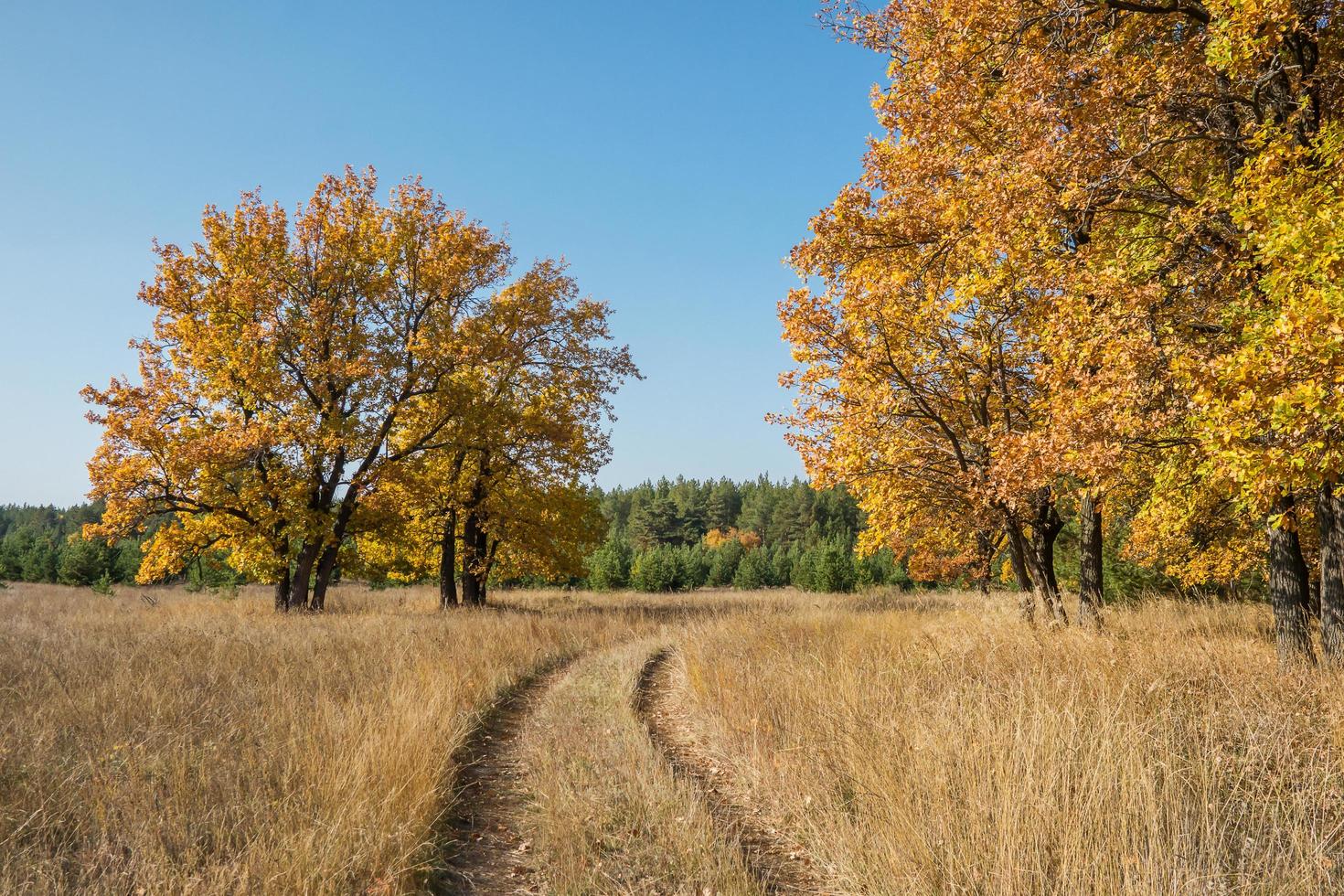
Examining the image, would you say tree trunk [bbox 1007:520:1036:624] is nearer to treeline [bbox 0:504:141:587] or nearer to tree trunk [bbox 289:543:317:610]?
tree trunk [bbox 289:543:317:610]

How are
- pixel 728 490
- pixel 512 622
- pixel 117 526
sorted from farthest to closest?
pixel 728 490 → pixel 117 526 → pixel 512 622

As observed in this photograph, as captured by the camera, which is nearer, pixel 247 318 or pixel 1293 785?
pixel 1293 785

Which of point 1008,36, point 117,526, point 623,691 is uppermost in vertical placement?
point 1008,36

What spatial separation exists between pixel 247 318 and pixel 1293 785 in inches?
840

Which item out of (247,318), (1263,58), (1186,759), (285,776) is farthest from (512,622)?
(1263,58)

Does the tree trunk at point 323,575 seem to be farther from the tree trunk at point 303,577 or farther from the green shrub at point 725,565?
the green shrub at point 725,565

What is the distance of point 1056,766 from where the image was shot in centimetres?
401

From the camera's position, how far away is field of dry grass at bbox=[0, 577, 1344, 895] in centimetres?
363

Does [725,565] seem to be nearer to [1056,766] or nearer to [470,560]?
[470,560]

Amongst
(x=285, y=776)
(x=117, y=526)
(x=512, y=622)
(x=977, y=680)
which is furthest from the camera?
(x=117, y=526)

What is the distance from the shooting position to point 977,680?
6.47 metres

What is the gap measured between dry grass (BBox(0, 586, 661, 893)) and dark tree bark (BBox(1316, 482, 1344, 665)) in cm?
1000

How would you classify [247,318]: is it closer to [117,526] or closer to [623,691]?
[117,526]

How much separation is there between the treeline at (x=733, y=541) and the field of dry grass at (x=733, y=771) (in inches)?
816
